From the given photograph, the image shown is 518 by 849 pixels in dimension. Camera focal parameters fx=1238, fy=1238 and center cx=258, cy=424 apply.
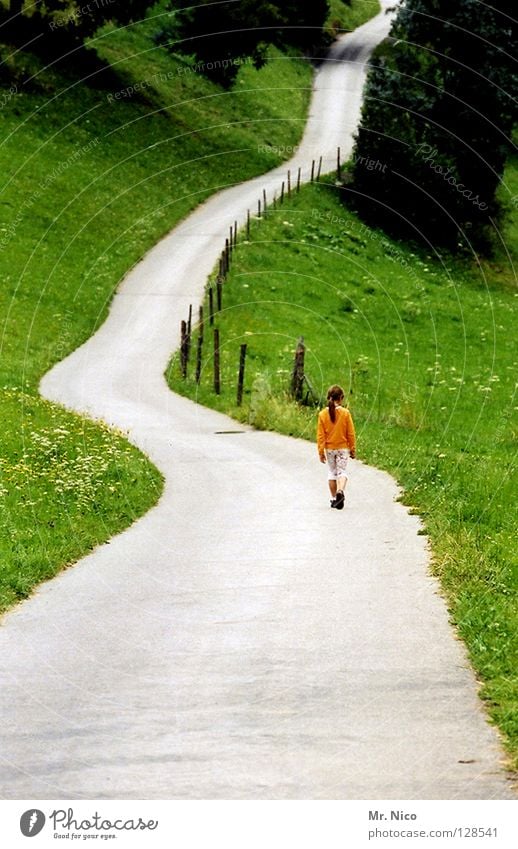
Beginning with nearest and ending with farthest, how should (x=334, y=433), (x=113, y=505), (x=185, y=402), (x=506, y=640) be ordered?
(x=506, y=640), (x=113, y=505), (x=334, y=433), (x=185, y=402)

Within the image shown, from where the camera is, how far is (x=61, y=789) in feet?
24.9

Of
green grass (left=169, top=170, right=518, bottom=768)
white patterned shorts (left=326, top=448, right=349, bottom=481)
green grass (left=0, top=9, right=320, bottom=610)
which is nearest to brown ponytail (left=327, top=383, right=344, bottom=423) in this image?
white patterned shorts (left=326, top=448, right=349, bottom=481)

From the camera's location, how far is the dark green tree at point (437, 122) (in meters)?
63.0

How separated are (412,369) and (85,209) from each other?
74.6ft

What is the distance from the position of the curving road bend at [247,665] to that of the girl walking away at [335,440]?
22.3 inches

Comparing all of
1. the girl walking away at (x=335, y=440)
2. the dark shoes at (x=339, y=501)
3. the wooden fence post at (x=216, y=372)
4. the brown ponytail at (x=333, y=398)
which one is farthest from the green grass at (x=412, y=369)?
the brown ponytail at (x=333, y=398)

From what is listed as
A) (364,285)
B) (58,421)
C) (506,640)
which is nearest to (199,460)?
(58,421)

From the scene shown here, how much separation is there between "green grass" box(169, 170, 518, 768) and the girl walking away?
4.12ft

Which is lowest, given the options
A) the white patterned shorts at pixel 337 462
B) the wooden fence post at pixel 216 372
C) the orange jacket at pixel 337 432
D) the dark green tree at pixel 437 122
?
the wooden fence post at pixel 216 372

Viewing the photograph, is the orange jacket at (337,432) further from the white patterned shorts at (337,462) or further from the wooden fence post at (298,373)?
the wooden fence post at (298,373)

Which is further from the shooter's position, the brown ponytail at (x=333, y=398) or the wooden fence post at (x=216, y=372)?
the wooden fence post at (x=216, y=372)

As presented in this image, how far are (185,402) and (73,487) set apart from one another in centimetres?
1743

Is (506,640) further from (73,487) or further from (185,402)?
(185,402)

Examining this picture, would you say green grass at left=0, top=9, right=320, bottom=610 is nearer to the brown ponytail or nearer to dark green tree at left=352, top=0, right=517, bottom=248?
the brown ponytail
